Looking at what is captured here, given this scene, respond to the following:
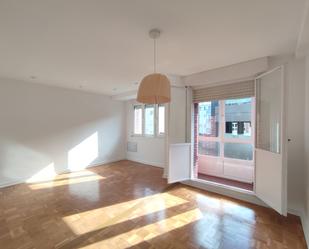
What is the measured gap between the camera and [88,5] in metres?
1.53

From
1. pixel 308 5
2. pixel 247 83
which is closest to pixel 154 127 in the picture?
pixel 247 83

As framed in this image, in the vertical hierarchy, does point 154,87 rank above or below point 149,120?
above

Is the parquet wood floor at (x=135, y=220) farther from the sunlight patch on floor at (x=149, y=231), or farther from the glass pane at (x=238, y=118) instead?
the glass pane at (x=238, y=118)

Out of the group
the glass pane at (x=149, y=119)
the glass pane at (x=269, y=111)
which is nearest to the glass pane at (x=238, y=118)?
the glass pane at (x=269, y=111)

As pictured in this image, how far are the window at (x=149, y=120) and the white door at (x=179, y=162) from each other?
5.66 ft

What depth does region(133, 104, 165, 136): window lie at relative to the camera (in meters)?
5.58

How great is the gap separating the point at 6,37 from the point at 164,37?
1965 millimetres

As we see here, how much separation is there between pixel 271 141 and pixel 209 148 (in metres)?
2.20

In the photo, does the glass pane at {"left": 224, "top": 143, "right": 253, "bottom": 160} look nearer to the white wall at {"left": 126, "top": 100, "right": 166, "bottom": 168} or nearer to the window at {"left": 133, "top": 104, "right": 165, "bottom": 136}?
the white wall at {"left": 126, "top": 100, "right": 166, "bottom": 168}

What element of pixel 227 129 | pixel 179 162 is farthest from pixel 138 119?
pixel 227 129

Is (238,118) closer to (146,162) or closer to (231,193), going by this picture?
(231,193)

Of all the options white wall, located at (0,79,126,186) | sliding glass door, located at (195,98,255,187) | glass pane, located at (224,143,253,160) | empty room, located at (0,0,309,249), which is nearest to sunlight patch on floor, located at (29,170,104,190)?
empty room, located at (0,0,309,249)

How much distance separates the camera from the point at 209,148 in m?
4.86

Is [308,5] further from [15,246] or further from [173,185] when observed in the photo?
[15,246]
